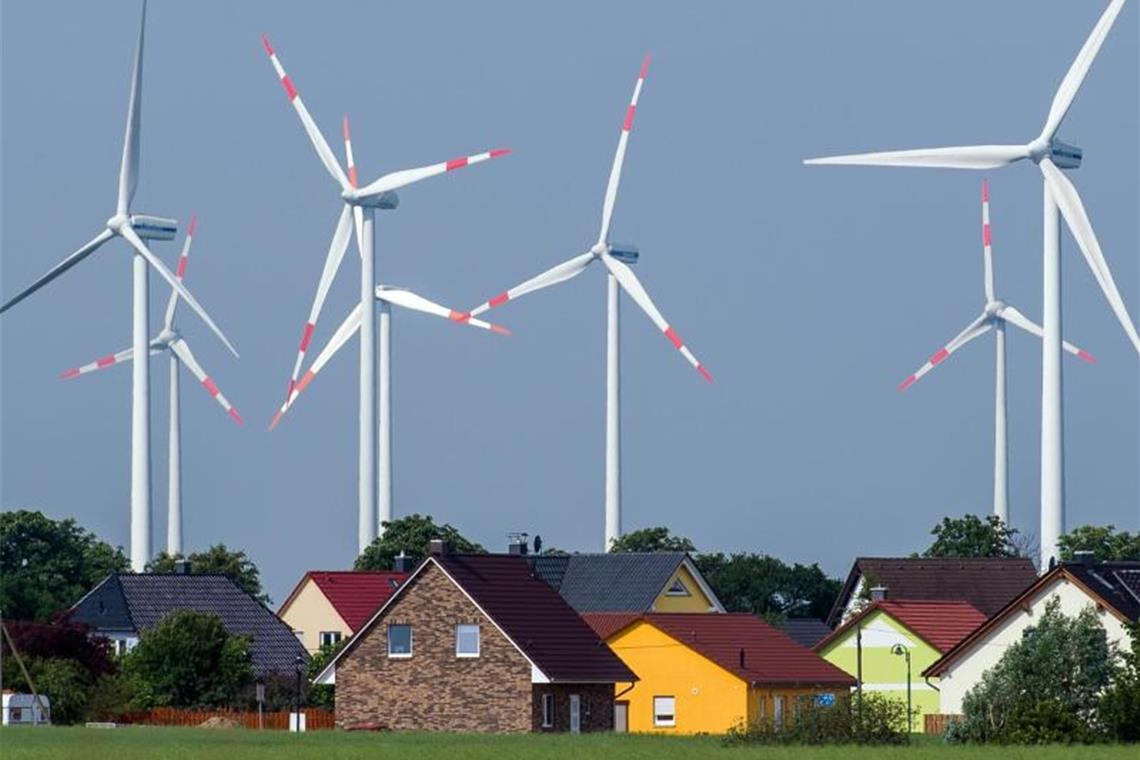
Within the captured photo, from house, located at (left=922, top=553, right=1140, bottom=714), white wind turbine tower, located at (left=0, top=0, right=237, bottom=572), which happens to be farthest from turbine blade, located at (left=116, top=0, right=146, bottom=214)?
house, located at (left=922, top=553, right=1140, bottom=714)

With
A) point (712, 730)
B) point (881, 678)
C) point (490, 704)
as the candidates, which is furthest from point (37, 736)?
point (881, 678)

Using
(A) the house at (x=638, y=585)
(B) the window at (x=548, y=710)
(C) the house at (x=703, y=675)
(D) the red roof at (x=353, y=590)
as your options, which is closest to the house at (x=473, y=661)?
(B) the window at (x=548, y=710)

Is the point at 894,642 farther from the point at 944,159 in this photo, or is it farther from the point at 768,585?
the point at 768,585

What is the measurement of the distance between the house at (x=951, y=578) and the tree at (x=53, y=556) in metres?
39.7

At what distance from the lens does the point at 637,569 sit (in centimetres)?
11169

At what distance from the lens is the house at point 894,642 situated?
106375 millimetres

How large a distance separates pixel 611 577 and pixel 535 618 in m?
30.9

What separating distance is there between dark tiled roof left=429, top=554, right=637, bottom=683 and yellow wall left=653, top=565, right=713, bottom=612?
83.0ft

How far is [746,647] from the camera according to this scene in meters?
88.6

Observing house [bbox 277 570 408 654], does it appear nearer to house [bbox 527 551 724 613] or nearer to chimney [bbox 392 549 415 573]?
chimney [bbox 392 549 415 573]

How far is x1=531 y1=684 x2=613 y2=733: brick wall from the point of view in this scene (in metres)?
79.8

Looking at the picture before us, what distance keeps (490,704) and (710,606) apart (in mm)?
33535

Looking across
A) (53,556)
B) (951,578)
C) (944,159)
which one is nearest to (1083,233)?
(944,159)

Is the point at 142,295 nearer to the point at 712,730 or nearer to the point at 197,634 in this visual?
the point at 197,634
